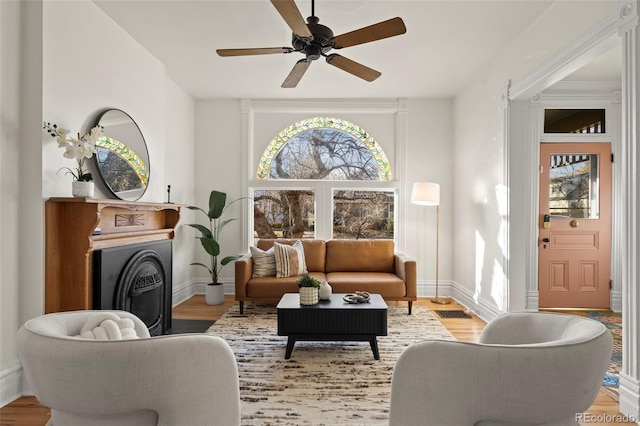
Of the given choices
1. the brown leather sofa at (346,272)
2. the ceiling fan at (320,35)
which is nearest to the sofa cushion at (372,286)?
the brown leather sofa at (346,272)

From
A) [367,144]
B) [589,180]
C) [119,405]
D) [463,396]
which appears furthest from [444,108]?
[119,405]

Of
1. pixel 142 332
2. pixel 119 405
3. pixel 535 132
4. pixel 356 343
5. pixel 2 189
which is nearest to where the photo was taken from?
pixel 119 405

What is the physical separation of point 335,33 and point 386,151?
2319 millimetres

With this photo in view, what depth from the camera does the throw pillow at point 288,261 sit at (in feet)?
14.5

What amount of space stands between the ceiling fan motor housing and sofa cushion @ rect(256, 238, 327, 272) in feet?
9.09

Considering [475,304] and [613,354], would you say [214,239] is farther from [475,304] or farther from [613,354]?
[613,354]

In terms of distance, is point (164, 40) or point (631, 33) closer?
point (631, 33)

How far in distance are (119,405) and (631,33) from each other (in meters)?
3.07

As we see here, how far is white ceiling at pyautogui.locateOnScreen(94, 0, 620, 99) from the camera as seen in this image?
2.97 metres

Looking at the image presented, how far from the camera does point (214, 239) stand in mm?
5191

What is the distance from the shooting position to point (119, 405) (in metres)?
1.18

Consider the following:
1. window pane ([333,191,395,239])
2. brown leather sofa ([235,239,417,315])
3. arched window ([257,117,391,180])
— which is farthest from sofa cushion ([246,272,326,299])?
arched window ([257,117,391,180])

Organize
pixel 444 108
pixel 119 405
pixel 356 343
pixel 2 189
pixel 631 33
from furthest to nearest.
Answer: pixel 444 108 → pixel 356 343 → pixel 2 189 → pixel 631 33 → pixel 119 405

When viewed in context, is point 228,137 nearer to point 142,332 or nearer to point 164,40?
point 164,40
